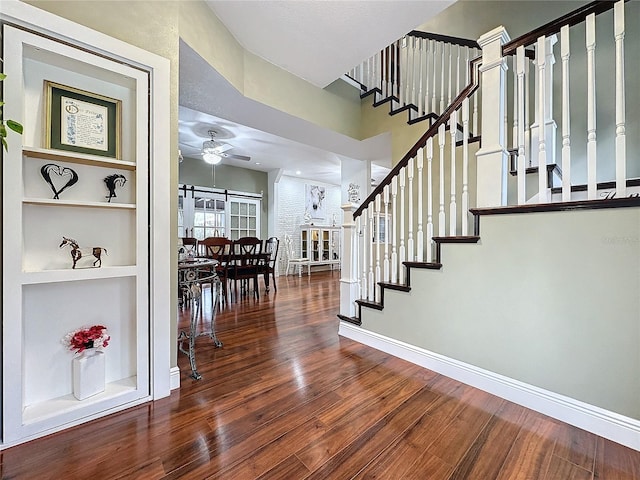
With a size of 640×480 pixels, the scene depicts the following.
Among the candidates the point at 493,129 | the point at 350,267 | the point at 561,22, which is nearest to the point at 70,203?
the point at 350,267

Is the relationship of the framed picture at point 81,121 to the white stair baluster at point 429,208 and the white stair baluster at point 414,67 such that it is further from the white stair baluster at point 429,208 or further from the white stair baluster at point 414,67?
the white stair baluster at point 414,67

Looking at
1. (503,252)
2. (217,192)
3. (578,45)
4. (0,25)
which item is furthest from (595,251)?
(217,192)

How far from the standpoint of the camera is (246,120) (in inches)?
134

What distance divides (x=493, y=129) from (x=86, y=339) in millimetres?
2658

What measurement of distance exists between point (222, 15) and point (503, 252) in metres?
2.74

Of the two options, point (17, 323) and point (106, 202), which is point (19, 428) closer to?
point (17, 323)

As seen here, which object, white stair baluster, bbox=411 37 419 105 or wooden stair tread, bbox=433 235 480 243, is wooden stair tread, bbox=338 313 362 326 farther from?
white stair baluster, bbox=411 37 419 105

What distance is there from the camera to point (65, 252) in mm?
1542

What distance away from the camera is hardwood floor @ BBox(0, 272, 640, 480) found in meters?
1.17

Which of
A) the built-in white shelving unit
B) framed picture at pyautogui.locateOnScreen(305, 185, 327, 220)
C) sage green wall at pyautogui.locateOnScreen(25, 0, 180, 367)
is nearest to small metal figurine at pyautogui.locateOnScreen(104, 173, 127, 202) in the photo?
the built-in white shelving unit

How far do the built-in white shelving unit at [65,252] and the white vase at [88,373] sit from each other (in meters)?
0.04

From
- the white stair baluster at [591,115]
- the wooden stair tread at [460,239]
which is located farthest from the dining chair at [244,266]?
the white stair baluster at [591,115]

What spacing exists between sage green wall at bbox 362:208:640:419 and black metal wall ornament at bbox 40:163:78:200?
7.54 feet

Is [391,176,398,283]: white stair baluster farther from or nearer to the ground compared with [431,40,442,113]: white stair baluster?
nearer to the ground
